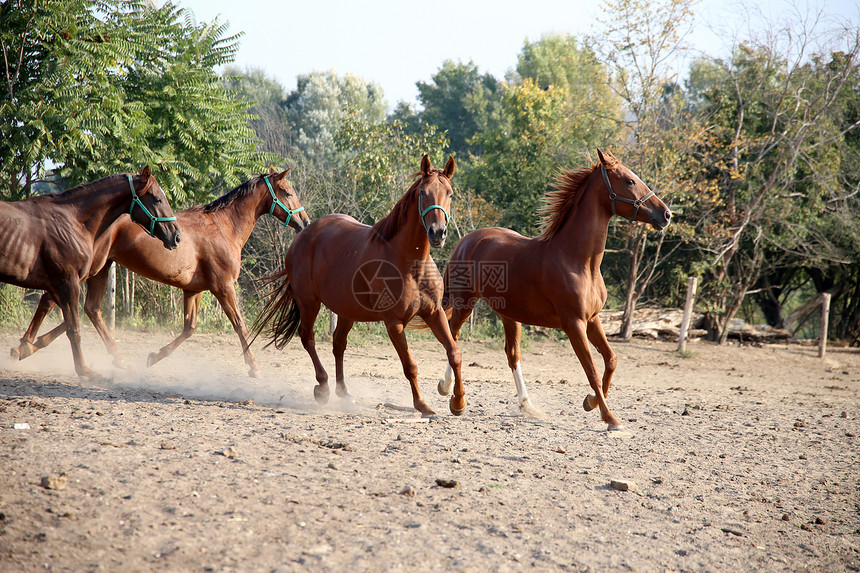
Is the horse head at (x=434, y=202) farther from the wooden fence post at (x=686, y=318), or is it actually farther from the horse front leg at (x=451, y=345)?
the wooden fence post at (x=686, y=318)

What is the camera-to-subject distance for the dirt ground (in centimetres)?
296

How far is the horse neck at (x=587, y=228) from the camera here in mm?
5840

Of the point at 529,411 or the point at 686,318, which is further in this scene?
the point at 686,318

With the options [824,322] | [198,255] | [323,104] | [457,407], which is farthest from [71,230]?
[323,104]

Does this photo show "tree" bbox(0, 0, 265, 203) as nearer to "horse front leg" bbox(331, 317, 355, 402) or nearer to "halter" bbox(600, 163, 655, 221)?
"horse front leg" bbox(331, 317, 355, 402)

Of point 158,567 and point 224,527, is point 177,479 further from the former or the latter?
point 158,567

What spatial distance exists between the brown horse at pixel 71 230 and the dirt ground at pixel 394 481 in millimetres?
979

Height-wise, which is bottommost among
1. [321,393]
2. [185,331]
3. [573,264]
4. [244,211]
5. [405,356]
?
[321,393]

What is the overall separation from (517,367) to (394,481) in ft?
9.67

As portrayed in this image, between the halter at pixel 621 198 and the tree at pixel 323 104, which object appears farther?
the tree at pixel 323 104

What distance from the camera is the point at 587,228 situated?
5871 millimetres

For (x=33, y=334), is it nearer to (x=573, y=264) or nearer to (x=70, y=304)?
(x=70, y=304)

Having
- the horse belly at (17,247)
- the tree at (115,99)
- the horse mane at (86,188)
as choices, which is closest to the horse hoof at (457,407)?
the horse mane at (86,188)

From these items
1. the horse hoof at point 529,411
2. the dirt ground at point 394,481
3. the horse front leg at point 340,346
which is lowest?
the dirt ground at point 394,481
